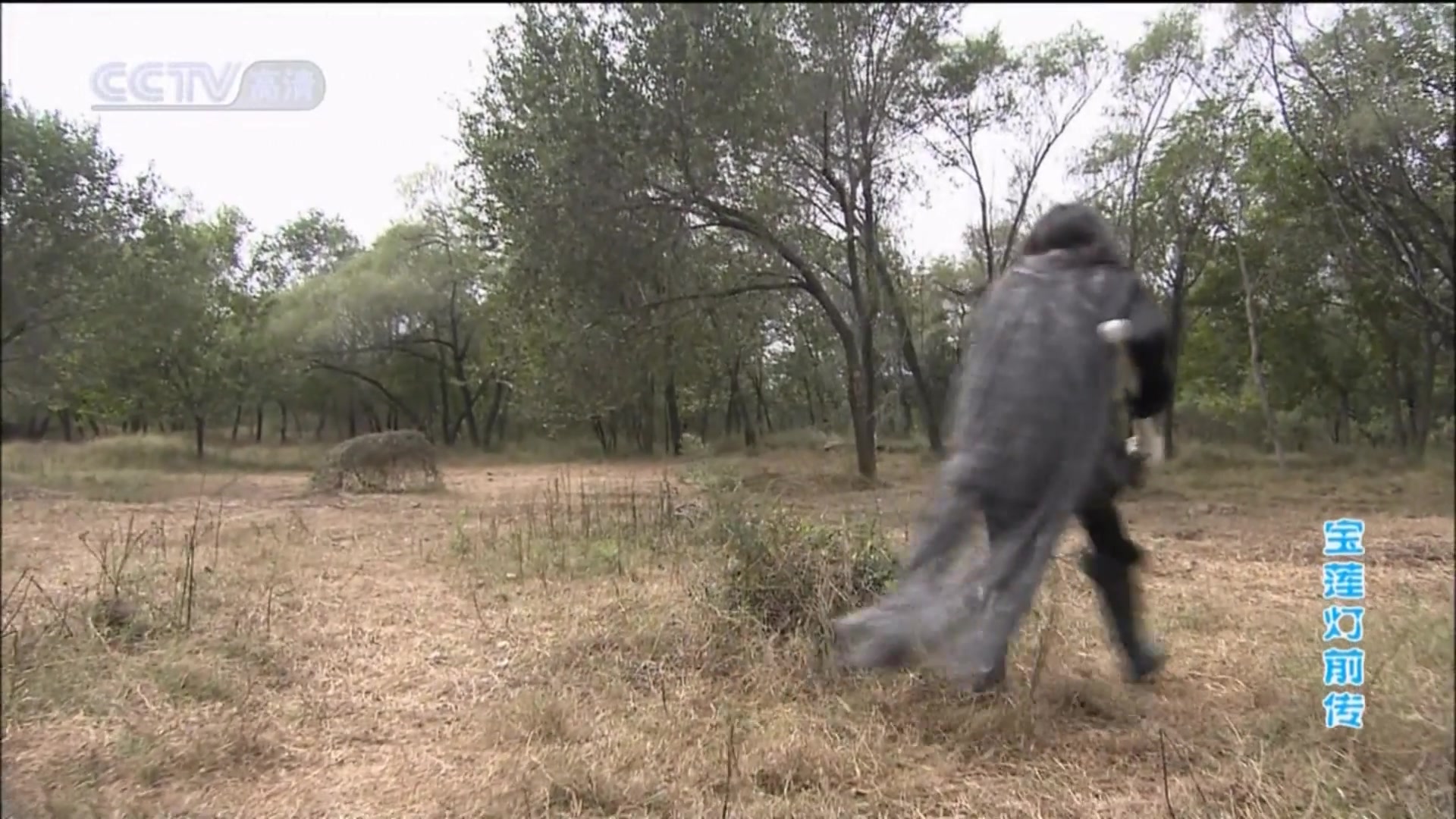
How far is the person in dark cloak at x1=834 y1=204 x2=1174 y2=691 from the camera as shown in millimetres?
1493

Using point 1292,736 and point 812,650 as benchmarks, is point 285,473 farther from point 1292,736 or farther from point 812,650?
point 1292,736

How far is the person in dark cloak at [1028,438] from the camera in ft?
4.90

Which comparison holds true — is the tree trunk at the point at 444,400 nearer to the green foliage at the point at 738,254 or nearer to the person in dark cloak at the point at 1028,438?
the green foliage at the point at 738,254

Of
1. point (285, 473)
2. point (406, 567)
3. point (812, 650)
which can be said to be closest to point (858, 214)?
point (812, 650)

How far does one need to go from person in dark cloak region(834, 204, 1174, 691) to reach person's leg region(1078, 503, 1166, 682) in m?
0.05

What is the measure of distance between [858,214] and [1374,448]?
2830 mm

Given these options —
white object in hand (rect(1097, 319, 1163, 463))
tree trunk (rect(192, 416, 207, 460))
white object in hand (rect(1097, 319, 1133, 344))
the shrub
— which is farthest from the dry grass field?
white object in hand (rect(1097, 319, 1133, 344))

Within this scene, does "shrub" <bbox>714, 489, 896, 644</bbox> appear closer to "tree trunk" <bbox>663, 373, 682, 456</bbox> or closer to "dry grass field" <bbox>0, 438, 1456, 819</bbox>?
"dry grass field" <bbox>0, 438, 1456, 819</bbox>

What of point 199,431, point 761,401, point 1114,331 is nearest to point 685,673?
point 761,401

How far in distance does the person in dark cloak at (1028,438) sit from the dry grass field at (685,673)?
259 mm

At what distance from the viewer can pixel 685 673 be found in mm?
2875

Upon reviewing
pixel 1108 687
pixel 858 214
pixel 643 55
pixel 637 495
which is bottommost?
pixel 1108 687

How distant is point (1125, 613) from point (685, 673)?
138 cm

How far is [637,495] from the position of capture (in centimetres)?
432
